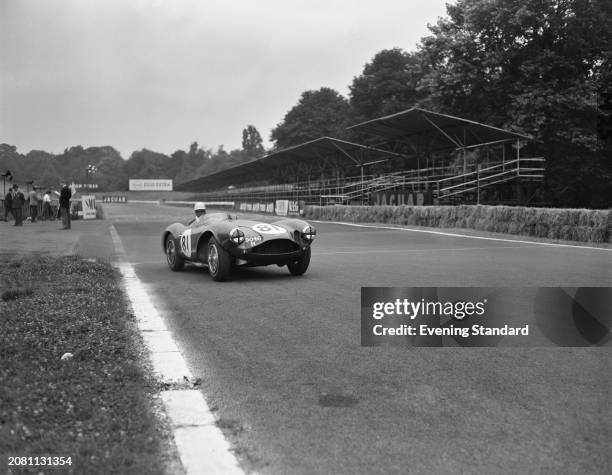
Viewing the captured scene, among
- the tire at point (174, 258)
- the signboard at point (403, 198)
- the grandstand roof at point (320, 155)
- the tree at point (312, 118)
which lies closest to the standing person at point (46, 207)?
the signboard at point (403, 198)

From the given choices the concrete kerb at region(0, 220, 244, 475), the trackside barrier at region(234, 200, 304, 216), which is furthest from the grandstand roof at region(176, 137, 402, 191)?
the concrete kerb at region(0, 220, 244, 475)

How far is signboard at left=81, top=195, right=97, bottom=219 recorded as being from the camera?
35750 mm

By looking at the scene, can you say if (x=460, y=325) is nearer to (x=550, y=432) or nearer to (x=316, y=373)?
(x=316, y=373)

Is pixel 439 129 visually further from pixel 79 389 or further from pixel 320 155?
pixel 79 389

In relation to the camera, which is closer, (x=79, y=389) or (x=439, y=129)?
(x=79, y=389)

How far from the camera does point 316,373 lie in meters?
4.34

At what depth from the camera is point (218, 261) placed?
9.02 metres

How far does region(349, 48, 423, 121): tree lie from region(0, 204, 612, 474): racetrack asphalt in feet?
186

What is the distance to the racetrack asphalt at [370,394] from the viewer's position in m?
2.95

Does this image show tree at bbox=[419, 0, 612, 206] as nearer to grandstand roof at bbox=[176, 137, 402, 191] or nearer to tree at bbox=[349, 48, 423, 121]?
grandstand roof at bbox=[176, 137, 402, 191]

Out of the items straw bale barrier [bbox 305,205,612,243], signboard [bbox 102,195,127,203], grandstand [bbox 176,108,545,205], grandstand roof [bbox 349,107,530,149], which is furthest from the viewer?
signboard [bbox 102,195,127,203]

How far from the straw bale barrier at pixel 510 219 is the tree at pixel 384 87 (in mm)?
34206

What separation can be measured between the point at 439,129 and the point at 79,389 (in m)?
31.8

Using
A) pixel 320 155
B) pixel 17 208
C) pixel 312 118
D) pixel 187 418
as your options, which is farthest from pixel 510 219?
pixel 312 118
